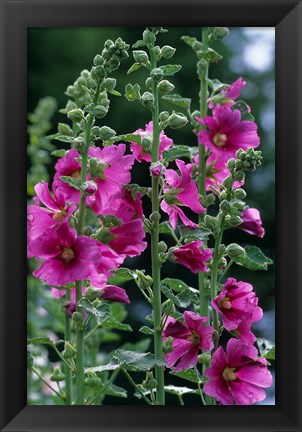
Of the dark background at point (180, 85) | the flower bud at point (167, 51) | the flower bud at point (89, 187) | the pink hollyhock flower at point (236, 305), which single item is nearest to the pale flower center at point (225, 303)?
the pink hollyhock flower at point (236, 305)

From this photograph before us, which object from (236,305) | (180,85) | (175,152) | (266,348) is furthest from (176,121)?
(180,85)

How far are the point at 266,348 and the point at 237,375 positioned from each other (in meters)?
0.17

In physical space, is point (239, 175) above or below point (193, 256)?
above

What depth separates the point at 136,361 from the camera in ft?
3.16

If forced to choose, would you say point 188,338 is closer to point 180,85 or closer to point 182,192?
point 182,192

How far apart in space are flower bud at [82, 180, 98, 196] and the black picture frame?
230 millimetres

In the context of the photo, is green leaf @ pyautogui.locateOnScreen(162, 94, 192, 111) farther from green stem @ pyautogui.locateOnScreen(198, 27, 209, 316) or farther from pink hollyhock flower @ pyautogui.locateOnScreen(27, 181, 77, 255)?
pink hollyhock flower @ pyautogui.locateOnScreen(27, 181, 77, 255)

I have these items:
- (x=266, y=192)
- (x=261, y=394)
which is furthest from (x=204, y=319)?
(x=266, y=192)

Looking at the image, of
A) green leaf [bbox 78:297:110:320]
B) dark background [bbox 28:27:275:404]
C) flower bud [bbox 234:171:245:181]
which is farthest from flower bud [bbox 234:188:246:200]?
dark background [bbox 28:27:275:404]
